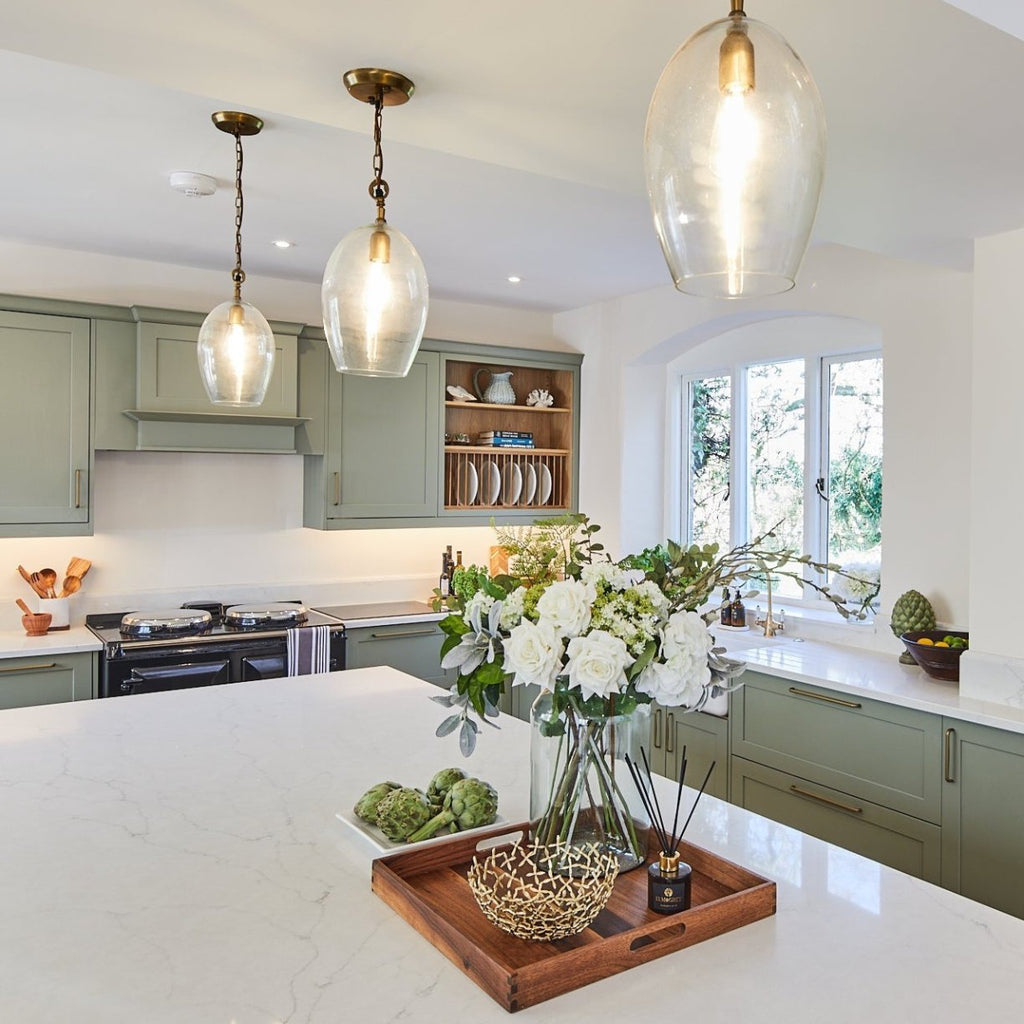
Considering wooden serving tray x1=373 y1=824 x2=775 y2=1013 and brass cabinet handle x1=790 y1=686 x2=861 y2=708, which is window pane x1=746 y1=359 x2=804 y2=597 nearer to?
brass cabinet handle x1=790 y1=686 x2=861 y2=708

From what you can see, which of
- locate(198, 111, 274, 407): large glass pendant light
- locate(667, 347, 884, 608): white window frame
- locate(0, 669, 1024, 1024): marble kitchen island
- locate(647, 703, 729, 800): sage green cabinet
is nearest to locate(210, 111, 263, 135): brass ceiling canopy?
locate(198, 111, 274, 407): large glass pendant light

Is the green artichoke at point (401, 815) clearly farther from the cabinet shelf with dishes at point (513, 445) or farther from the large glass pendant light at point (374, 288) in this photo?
the cabinet shelf with dishes at point (513, 445)

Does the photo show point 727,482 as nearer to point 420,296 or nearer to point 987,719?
point 987,719

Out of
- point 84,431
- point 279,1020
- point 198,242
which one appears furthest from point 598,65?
point 84,431

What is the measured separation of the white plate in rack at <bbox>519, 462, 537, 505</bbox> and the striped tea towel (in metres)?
1.39

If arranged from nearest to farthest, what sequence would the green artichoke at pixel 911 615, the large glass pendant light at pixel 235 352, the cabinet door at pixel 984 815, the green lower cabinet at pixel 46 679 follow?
the large glass pendant light at pixel 235 352, the cabinet door at pixel 984 815, the green artichoke at pixel 911 615, the green lower cabinet at pixel 46 679

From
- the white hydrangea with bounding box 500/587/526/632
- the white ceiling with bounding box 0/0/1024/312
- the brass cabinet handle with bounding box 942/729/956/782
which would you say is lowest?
the brass cabinet handle with bounding box 942/729/956/782

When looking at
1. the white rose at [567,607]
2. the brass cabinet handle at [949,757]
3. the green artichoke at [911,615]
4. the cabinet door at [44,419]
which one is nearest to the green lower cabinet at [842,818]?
the brass cabinet handle at [949,757]

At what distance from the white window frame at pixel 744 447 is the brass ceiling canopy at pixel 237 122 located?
8.91ft

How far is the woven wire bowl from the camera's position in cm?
108

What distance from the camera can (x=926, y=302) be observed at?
3371 millimetres

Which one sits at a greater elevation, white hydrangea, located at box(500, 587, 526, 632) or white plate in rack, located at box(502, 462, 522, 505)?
white plate in rack, located at box(502, 462, 522, 505)

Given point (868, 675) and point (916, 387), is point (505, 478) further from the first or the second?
point (868, 675)

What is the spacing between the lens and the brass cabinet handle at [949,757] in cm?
267
